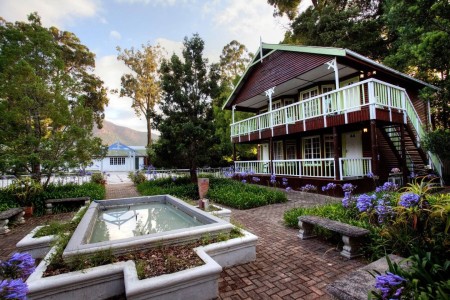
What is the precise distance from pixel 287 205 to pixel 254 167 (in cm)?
666

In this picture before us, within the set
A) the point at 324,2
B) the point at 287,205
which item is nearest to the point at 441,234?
the point at 287,205

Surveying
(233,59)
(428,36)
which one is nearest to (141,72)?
(233,59)

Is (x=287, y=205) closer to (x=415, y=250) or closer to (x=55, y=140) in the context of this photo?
(x=415, y=250)

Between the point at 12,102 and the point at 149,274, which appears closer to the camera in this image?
the point at 149,274

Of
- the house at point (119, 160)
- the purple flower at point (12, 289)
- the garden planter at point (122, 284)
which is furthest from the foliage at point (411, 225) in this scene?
the house at point (119, 160)

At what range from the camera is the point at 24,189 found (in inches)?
346

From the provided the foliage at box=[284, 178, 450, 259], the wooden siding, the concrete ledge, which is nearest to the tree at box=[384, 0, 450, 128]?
the wooden siding

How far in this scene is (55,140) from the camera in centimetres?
948

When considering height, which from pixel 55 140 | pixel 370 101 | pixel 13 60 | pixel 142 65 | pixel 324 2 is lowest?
pixel 55 140

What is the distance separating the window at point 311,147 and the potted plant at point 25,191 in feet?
47.1

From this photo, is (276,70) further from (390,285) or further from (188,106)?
(390,285)

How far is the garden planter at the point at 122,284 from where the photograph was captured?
2574mm

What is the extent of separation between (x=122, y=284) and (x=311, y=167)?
10.9m

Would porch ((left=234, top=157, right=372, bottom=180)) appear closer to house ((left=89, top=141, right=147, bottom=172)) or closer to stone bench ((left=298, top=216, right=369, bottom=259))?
stone bench ((left=298, top=216, right=369, bottom=259))
